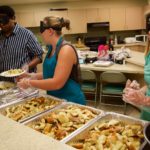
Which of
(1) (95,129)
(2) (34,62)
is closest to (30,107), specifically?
(1) (95,129)

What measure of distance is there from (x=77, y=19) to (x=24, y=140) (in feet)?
19.2

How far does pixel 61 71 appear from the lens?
1.63 m

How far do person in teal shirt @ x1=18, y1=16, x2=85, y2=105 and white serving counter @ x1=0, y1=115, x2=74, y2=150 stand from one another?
575 mm

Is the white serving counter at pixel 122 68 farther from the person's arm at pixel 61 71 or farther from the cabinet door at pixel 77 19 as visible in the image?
the cabinet door at pixel 77 19

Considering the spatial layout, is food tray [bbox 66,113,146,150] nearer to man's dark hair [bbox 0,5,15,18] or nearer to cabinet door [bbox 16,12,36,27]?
man's dark hair [bbox 0,5,15,18]

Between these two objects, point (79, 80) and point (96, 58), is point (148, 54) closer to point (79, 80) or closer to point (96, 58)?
point (79, 80)

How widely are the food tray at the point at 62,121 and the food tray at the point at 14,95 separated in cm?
37

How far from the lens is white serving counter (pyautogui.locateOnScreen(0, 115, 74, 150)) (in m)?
0.95

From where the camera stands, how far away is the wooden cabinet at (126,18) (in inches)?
259

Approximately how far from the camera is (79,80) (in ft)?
6.07

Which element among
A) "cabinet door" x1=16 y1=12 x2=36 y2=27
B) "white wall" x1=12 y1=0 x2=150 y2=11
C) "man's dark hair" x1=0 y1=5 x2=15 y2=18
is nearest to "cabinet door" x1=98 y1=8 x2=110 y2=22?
"white wall" x1=12 y1=0 x2=150 y2=11

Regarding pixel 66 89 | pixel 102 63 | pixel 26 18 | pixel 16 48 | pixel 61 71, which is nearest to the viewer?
pixel 61 71

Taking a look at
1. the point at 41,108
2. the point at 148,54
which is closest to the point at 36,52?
the point at 41,108

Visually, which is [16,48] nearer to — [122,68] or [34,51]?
[34,51]
